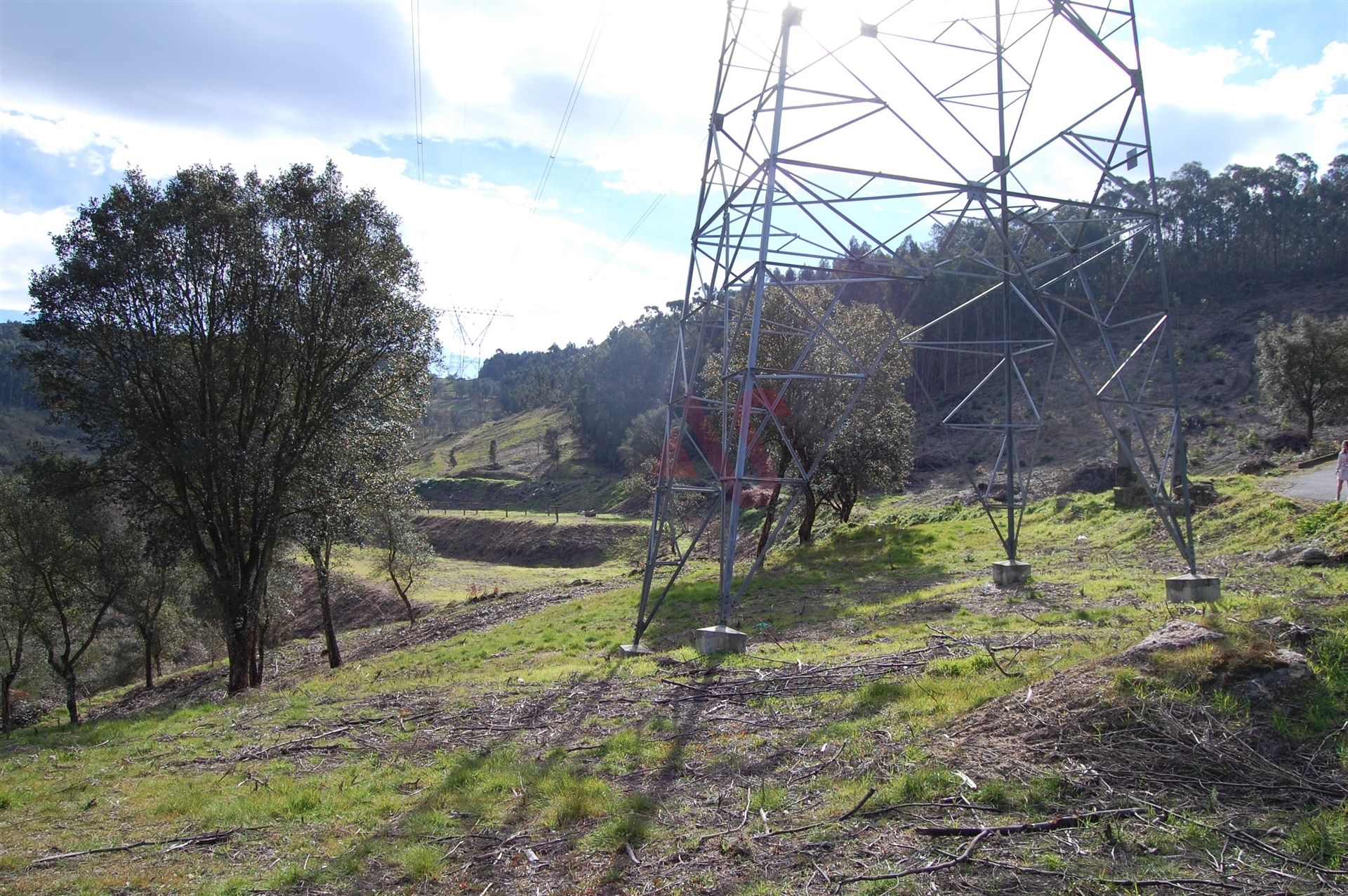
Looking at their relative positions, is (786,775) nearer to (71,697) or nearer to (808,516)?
(808,516)

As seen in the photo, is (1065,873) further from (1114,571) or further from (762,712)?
(1114,571)

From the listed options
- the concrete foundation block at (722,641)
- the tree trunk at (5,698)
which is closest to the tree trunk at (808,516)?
the concrete foundation block at (722,641)

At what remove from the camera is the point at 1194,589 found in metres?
13.7

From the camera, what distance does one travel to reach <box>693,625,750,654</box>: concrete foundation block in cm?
1375

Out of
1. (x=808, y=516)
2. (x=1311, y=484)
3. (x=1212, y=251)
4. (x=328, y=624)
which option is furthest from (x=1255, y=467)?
(x=1212, y=251)

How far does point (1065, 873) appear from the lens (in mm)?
5426

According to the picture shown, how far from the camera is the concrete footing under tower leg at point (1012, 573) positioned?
18609mm

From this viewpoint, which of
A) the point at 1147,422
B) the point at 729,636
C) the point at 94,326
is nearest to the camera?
the point at 729,636

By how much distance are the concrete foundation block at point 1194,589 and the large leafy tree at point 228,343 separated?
21.2 metres

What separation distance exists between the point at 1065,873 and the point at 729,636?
28.1 ft

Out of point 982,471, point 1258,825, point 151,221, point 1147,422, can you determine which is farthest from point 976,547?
point 1147,422

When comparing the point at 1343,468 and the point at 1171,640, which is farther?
the point at 1343,468

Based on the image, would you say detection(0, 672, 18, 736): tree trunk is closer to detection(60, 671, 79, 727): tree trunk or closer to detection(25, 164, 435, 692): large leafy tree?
detection(60, 671, 79, 727): tree trunk

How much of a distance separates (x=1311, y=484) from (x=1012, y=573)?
12.6 metres
